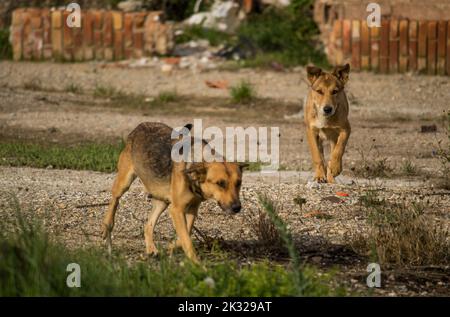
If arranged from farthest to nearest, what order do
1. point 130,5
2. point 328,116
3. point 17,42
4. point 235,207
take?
1. point 130,5
2. point 17,42
3. point 328,116
4. point 235,207

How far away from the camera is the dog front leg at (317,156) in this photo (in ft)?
34.3

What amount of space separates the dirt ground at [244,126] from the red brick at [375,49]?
32 cm

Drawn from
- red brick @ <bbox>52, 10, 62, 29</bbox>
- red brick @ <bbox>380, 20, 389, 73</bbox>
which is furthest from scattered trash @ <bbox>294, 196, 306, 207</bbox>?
red brick @ <bbox>52, 10, 62, 29</bbox>

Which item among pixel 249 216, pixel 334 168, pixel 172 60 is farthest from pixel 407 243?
pixel 172 60

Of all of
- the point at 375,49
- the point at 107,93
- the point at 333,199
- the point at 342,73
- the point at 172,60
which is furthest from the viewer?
the point at 172,60

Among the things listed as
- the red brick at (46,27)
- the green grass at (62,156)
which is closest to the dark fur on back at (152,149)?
the green grass at (62,156)

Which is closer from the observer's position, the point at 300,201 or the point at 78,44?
the point at 300,201

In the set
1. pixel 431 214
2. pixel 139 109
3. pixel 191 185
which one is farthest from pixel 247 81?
pixel 191 185

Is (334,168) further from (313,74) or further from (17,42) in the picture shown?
(17,42)

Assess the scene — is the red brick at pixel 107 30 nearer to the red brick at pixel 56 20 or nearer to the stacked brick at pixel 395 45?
the red brick at pixel 56 20

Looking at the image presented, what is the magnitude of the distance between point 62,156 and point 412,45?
7610 mm

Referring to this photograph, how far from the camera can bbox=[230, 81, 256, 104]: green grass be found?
1603 cm

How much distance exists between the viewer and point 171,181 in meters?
7.52

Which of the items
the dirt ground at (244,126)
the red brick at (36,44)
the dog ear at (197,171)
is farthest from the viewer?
the red brick at (36,44)
